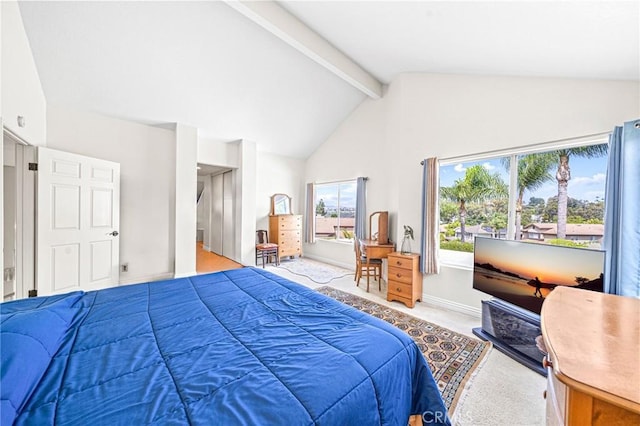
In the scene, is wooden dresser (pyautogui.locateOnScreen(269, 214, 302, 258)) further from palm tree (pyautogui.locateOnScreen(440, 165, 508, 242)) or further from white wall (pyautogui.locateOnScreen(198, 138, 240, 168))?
palm tree (pyautogui.locateOnScreen(440, 165, 508, 242))

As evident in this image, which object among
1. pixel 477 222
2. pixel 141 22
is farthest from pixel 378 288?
pixel 141 22

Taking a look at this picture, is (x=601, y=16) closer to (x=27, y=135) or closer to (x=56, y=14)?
(x=56, y=14)

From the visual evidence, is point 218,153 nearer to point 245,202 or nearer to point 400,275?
point 245,202

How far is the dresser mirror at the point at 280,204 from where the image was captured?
5723 millimetres

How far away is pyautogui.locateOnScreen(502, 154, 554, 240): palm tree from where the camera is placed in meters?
2.52

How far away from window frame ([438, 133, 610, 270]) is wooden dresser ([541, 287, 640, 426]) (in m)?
1.93

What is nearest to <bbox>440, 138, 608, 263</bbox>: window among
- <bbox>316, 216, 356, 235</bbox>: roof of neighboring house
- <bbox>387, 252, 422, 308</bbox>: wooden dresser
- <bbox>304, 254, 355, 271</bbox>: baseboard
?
<bbox>387, 252, 422, 308</bbox>: wooden dresser

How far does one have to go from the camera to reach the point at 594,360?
65cm

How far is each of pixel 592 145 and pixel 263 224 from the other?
17.5ft

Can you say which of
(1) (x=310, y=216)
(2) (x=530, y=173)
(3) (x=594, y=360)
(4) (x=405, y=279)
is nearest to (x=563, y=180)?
(2) (x=530, y=173)

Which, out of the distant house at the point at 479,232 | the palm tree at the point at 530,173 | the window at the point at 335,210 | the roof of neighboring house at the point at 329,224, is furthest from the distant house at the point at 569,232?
the roof of neighboring house at the point at 329,224

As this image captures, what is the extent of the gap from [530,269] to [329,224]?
13.1ft

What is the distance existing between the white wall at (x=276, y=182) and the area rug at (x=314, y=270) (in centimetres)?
113

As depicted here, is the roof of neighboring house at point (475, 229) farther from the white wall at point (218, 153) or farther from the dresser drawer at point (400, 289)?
the white wall at point (218, 153)
